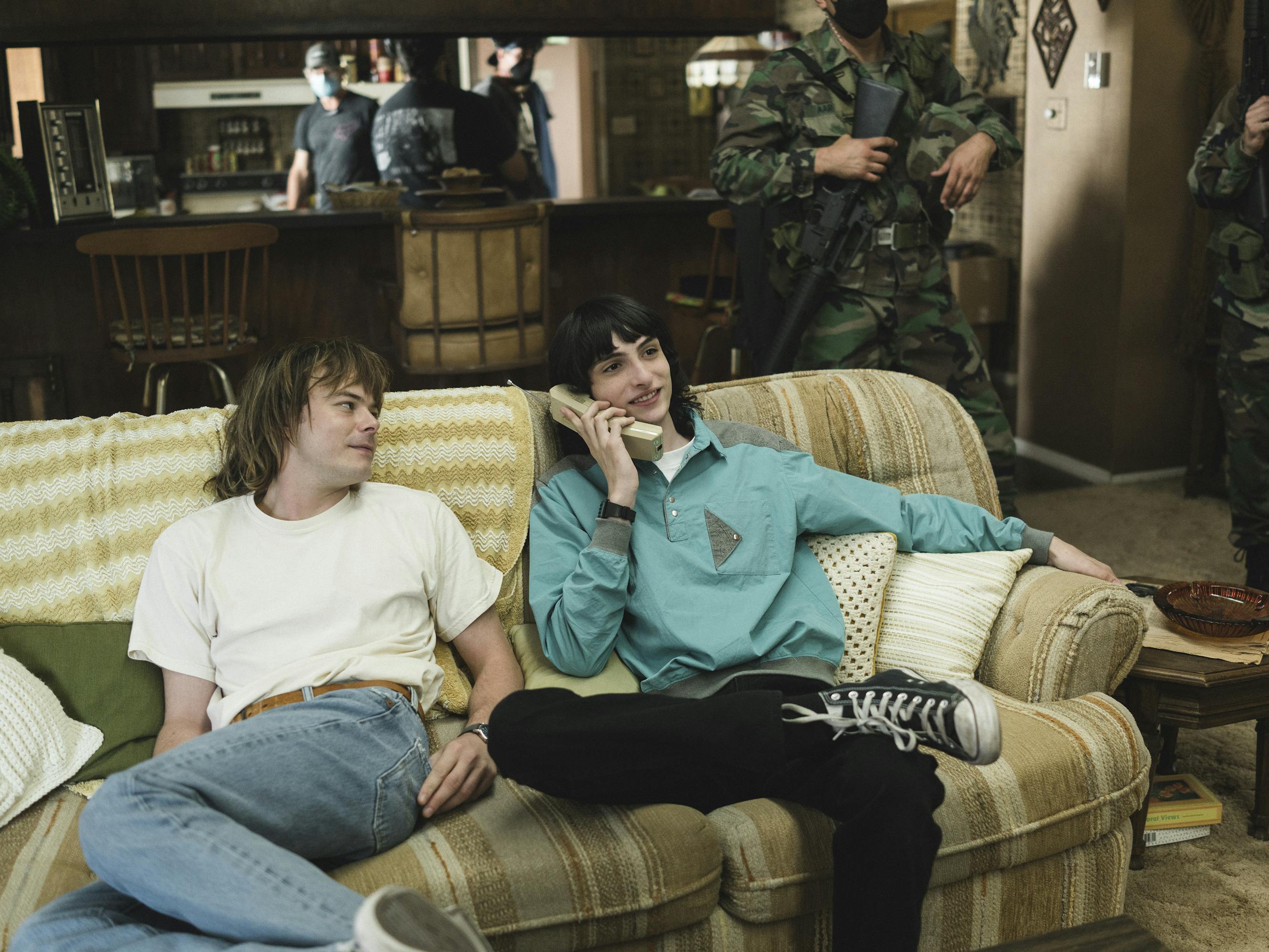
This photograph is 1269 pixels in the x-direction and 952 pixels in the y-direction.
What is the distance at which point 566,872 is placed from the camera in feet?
4.63

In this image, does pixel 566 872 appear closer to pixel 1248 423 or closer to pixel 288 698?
pixel 288 698

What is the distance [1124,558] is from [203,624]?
2664 millimetres

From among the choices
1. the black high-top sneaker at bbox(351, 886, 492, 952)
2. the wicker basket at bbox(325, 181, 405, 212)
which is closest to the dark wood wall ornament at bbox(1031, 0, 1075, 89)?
the wicker basket at bbox(325, 181, 405, 212)

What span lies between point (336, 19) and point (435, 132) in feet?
1.94

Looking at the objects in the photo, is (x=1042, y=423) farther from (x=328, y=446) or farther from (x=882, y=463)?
(x=328, y=446)

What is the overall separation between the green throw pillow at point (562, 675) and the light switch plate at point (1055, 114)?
3121 millimetres

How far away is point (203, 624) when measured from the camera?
167 cm

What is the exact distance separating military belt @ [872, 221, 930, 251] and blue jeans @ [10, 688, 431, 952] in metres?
1.85

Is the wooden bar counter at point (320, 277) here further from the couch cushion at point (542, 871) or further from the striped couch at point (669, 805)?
the couch cushion at point (542, 871)

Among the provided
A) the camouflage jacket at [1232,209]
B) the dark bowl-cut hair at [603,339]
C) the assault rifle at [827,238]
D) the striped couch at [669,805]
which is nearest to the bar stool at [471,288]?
the assault rifle at [827,238]

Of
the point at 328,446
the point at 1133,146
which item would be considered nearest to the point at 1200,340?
the point at 1133,146

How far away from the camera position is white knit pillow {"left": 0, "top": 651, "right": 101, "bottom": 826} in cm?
154

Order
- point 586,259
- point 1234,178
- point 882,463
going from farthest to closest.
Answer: point 586,259
point 1234,178
point 882,463

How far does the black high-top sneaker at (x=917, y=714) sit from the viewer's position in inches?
54.1
